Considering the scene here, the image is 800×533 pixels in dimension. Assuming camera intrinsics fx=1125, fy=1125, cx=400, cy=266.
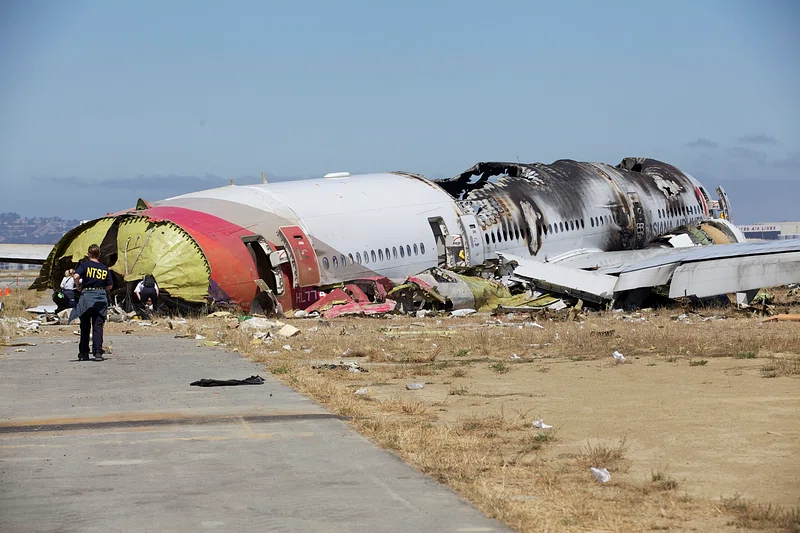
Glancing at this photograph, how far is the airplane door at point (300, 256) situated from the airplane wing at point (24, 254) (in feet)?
49.1

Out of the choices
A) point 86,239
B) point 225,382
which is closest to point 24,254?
point 86,239

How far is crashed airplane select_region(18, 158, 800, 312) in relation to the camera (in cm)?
3067

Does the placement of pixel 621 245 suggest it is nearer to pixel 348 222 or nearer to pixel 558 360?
pixel 348 222

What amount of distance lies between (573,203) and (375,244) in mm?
9996

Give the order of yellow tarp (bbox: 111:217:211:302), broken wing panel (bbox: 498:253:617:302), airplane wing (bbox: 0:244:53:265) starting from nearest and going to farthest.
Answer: yellow tarp (bbox: 111:217:211:302)
broken wing panel (bbox: 498:253:617:302)
airplane wing (bbox: 0:244:53:265)

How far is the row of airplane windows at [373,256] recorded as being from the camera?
106 feet

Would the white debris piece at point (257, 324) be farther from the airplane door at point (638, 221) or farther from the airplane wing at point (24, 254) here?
the airplane door at point (638, 221)

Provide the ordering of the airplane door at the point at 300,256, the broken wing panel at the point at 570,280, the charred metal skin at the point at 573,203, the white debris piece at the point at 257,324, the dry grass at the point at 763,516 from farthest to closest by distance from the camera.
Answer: the charred metal skin at the point at 573,203
the broken wing panel at the point at 570,280
the airplane door at the point at 300,256
the white debris piece at the point at 257,324
the dry grass at the point at 763,516

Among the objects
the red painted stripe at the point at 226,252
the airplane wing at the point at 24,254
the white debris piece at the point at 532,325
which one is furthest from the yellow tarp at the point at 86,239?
the white debris piece at the point at 532,325

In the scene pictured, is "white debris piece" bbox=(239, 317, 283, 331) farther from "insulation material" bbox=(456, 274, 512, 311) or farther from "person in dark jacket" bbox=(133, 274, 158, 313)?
"insulation material" bbox=(456, 274, 512, 311)

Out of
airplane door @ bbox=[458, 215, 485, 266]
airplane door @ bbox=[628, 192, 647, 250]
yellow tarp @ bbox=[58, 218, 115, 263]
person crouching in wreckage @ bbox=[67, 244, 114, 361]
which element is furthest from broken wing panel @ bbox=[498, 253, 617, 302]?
person crouching in wreckage @ bbox=[67, 244, 114, 361]

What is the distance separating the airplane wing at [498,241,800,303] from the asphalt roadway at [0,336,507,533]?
17790 millimetres

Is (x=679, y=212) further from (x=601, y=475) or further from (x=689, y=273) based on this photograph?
(x=601, y=475)

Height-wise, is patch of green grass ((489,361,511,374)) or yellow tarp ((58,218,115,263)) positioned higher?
yellow tarp ((58,218,115,263))
